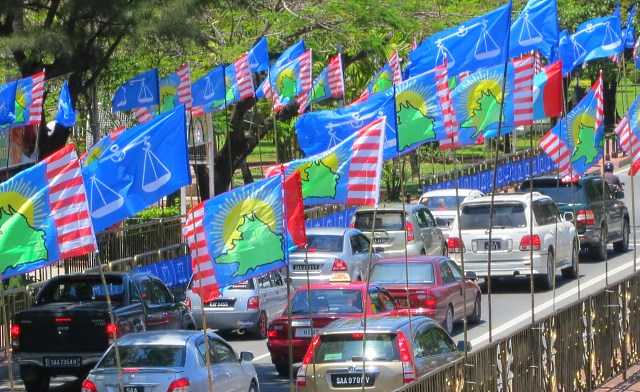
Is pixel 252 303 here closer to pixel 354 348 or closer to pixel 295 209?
pixel 354 348

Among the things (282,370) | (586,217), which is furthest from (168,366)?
(586,217)

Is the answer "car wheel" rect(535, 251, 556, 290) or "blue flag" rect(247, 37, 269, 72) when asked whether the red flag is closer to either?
"car wheel" rect(535, 251, 556, 290)

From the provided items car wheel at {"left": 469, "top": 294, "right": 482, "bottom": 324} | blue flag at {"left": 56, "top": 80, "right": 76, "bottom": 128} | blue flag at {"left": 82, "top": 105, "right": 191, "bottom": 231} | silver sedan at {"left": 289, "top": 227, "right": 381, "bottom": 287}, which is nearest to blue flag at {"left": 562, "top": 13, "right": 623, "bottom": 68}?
silver sedan at {"left": 289, "top": 227, "right": 381, "bottom": 287}

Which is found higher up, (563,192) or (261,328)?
(563,192)

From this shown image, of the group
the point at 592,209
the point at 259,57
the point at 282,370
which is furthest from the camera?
the point at 592,209

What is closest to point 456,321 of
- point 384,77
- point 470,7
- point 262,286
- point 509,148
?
point 262,286

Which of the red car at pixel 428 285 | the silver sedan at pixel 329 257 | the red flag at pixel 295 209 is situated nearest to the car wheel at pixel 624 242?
the silver sedan at pixel 329 257

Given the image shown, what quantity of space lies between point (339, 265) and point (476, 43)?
24.9ft

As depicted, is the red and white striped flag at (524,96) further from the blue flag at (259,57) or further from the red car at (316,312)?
the blue flag at (259,57)

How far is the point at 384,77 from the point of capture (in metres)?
28.4

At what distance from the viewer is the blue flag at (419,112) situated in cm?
1889

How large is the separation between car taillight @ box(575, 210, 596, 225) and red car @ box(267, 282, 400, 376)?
1079cm

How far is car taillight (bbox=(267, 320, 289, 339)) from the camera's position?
18156 mm

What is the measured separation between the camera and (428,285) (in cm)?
2061
